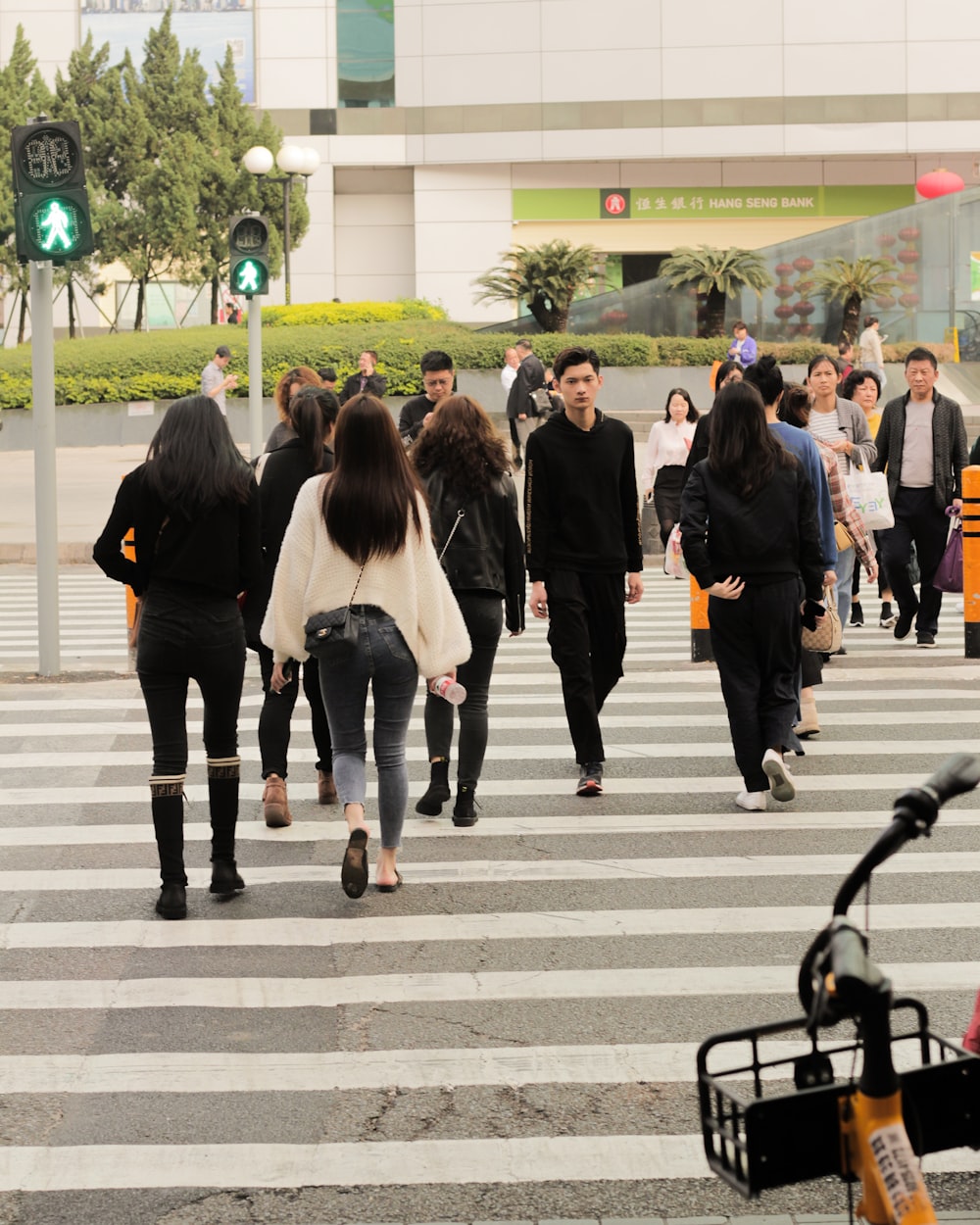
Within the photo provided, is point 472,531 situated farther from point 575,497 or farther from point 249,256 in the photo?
point 249,256

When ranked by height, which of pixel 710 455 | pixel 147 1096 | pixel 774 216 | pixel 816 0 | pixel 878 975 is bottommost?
pixel 147 1096

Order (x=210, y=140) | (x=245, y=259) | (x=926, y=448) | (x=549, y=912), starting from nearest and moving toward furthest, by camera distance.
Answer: (x=549, y=912)
(x=926, y=448)
(x=245, y=259)
(x=210, y=140)

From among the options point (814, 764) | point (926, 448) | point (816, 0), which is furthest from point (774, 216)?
point (814, 764)

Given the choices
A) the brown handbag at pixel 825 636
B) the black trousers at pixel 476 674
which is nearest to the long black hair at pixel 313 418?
the black trousers at pixel 476 674

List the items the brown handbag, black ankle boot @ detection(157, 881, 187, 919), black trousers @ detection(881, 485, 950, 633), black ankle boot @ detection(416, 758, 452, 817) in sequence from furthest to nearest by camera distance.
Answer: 1. black trousers @ detection(881, 485, 950, 633)
2. the brown handbag
3. black ankle boot @ detection(416, 758, 452, 817)
4. black ankle boot @ detection(157, 881, 187, 919)

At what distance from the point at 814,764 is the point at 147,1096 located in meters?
4.98

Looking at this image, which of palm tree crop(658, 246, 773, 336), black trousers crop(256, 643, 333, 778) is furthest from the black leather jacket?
palm tree crop(658, 246, 773, 336)

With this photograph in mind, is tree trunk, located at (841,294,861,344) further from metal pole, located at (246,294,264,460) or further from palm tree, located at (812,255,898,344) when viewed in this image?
metal pole, located at (246,294,264,460)

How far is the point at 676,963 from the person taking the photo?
19.5 ft

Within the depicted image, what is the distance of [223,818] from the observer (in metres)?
6.73

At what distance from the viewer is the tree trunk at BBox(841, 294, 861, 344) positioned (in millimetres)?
37250

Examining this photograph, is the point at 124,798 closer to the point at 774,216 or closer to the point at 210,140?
the point at 210,140

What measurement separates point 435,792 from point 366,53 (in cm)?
4819

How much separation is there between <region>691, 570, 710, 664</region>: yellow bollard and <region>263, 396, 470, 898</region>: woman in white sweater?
18.3ft
